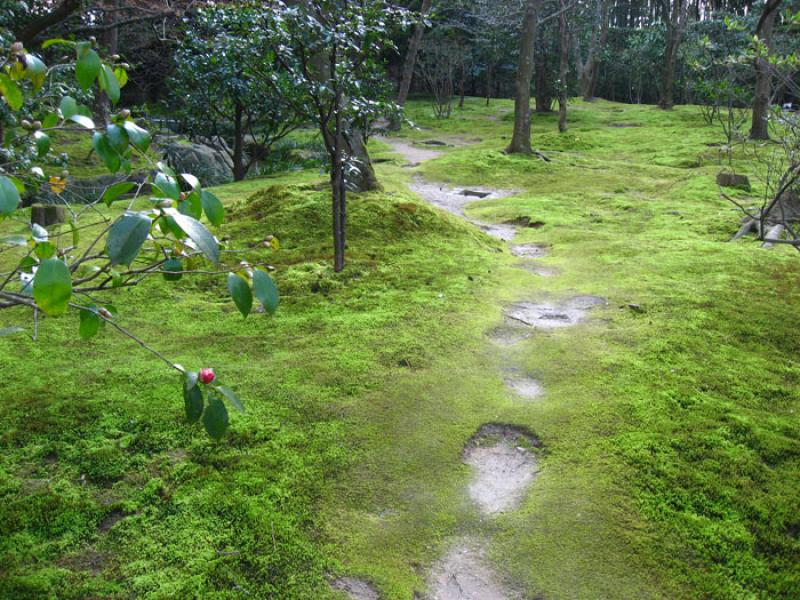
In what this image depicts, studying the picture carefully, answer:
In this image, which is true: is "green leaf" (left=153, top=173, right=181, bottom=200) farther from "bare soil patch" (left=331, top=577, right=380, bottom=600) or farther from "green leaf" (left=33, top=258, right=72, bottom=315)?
"bare soil patch" (left=331, top=577, right=380, bottom=600)

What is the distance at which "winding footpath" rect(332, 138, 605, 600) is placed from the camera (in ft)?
6.58

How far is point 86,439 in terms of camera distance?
2531mm

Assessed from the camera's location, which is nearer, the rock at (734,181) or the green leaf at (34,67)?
the green leaf at (34,67)

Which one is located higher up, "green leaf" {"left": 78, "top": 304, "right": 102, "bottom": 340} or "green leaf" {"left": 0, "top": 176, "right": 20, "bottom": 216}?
"green leaf" {"left": 0, "top": 176, "right": 20, "bottom": 216}

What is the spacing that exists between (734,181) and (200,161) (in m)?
9.41

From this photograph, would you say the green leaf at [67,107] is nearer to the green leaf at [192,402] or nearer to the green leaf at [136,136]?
the green leaf at [136,136]

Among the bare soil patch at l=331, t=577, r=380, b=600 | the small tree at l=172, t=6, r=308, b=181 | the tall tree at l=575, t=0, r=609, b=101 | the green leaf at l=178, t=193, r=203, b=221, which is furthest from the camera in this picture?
the tall tree at l=575, t=0, r=609, b=101

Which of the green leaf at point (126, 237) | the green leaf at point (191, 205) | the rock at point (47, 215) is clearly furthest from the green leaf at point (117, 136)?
the rock at point (47, 215)

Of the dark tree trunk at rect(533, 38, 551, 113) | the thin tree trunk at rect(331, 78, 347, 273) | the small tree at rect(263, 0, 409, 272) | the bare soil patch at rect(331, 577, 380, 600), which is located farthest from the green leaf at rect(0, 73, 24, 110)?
the dark tree trunk at rect(533, 38, 551, 113)

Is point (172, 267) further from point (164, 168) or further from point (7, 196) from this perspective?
point (7, 196)

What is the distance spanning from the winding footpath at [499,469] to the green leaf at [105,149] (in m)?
1.50

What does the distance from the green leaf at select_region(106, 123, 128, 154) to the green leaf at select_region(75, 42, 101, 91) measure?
0.27 ft

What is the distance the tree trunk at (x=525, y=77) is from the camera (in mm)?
12641

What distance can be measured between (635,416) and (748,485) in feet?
1.92
